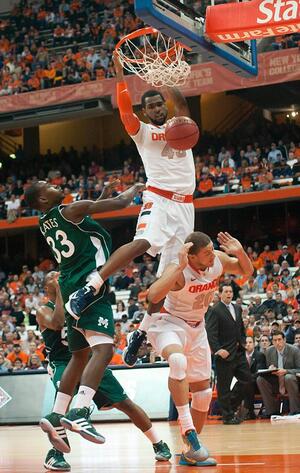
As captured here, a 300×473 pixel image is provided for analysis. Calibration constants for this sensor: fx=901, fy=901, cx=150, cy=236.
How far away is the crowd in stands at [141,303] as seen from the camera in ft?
57.2

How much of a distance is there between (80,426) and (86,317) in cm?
102

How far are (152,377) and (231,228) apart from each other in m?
15.4

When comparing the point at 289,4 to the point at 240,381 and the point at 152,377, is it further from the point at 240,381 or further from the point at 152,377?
the point at 152,377

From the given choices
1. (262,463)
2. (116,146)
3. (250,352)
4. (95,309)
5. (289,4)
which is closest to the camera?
(262,463)

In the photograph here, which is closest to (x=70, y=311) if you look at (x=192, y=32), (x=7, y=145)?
(x=192, y=32)

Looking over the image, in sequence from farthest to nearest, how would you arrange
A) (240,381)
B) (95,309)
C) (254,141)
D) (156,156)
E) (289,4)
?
(254,141) → (240,381) → (289,4) → (156,156) → (95,309)

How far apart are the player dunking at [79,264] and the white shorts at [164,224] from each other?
17.8 inches

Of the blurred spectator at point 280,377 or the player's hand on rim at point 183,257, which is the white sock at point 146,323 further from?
the blurred spectator at point 280,377

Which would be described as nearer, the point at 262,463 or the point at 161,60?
the point at 262,463

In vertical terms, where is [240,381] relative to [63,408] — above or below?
below

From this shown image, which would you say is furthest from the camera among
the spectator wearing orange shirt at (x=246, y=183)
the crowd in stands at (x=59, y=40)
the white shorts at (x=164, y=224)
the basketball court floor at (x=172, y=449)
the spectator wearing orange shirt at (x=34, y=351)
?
the crowd in stands at (x=59, y=40)

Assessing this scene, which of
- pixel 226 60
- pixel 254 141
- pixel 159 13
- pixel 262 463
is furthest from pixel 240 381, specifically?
pixel 254 141

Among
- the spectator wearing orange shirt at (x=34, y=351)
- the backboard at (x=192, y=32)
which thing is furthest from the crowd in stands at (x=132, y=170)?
the backboard at (x=192, y=32)

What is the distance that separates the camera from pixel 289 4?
36.3 feet
